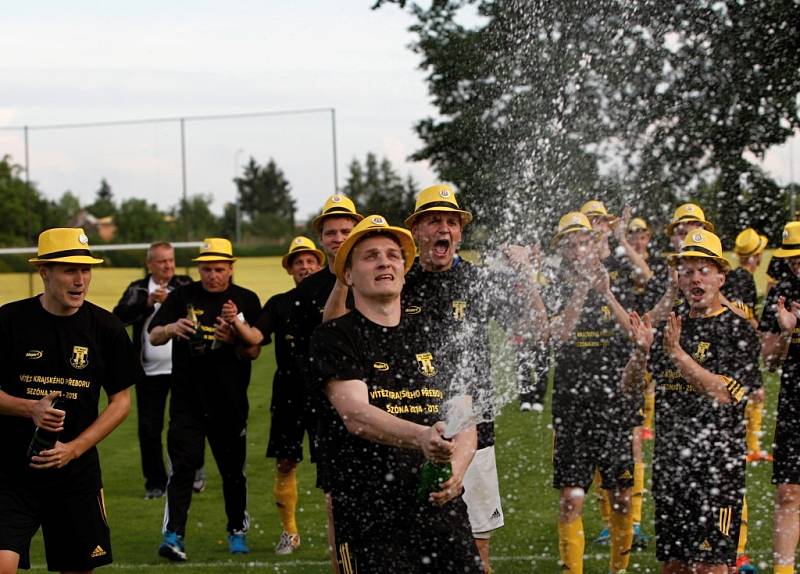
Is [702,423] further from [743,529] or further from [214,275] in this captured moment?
[214,275]

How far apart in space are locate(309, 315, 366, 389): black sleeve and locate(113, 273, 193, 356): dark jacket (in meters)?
6.55

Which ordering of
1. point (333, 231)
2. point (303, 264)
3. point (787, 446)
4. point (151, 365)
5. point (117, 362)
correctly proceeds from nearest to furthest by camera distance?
point (117, 362) → point (787, 446) → point (333, 231) → point (303, 264) → point (151, 365)

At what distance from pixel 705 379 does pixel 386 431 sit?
2255mm

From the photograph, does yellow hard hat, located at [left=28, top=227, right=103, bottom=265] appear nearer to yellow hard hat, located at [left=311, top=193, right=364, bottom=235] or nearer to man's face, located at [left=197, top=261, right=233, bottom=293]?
yellow hard hat, located at [left=311, top=193, right=364, bottom=235]

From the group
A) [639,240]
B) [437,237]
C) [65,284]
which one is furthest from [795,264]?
[65,284]

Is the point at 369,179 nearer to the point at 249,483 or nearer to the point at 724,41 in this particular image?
the point at 724,41

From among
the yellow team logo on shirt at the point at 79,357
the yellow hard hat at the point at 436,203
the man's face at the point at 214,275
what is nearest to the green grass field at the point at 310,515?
the yellow hard hat at the point at 436,203

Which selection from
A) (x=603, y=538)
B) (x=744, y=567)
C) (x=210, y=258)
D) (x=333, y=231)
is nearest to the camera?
(x=333, y=231)

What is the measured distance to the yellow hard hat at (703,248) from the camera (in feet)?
19.7

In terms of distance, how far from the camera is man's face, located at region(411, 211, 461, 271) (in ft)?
19.8

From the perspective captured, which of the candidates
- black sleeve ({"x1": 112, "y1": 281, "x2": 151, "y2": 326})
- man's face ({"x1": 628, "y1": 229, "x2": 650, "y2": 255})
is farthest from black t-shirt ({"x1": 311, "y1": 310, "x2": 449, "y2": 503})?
black sleeve ({"x1": 112, "y1": 281, "x2": 151, "y2": 326})

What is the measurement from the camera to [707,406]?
229 inches

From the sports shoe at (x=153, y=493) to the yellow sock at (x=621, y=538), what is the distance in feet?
17.1

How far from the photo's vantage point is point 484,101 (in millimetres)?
18641
